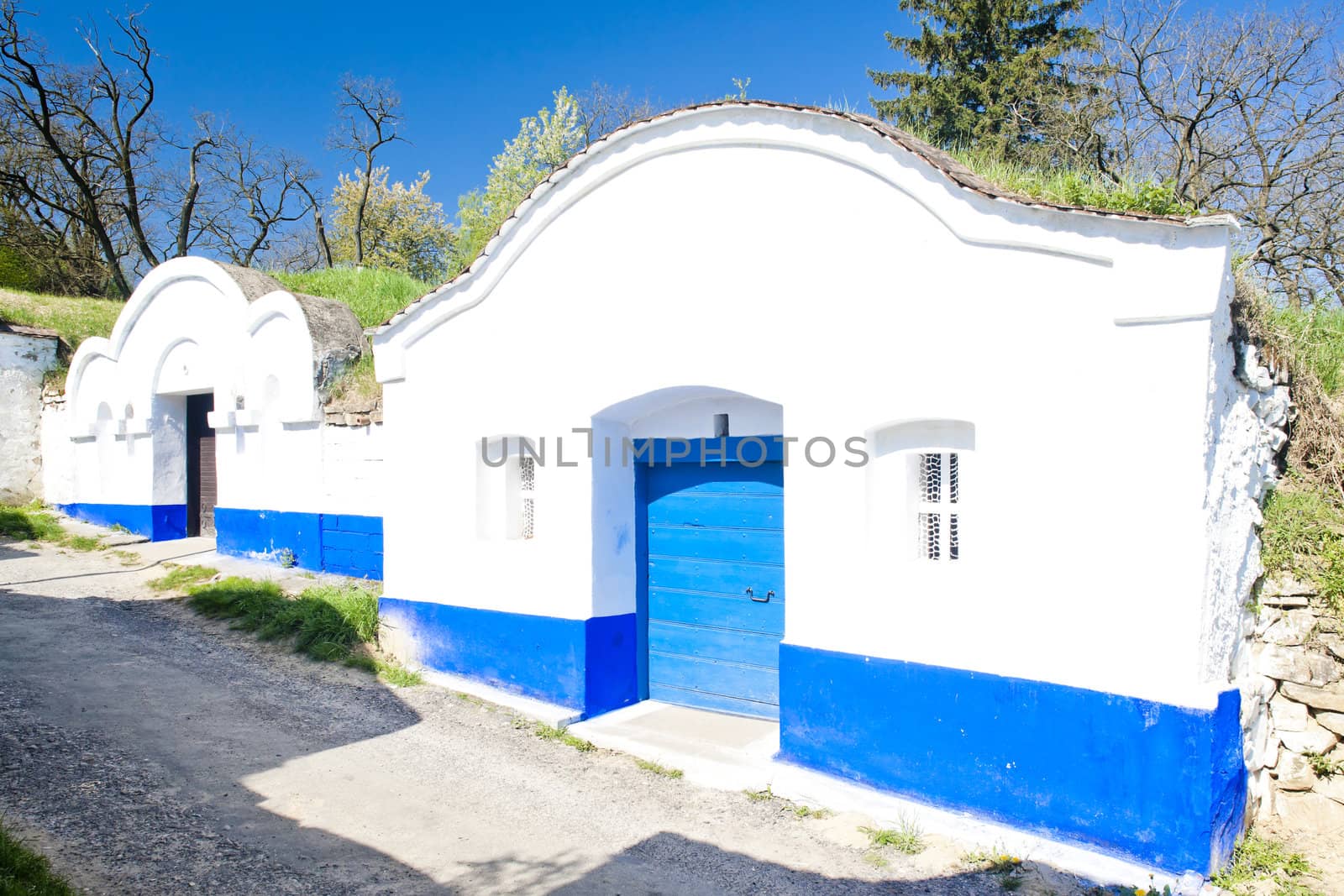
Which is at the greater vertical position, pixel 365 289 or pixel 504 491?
pixel 365 289

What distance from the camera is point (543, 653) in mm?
7484

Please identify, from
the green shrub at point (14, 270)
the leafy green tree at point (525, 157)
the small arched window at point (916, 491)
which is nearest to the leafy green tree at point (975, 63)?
the leafy green tree at point (525, 157)

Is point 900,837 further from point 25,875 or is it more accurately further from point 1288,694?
point 25,875

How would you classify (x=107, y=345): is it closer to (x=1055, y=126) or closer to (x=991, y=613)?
(x=991, y=613)

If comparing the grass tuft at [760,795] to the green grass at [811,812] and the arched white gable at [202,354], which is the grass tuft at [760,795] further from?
the arched white gable at [202,354]

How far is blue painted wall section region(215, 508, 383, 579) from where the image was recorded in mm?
10477

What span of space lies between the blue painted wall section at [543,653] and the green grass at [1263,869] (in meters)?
4.36

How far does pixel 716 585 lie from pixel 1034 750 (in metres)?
2.81

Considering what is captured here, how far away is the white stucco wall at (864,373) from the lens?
4.68 meters

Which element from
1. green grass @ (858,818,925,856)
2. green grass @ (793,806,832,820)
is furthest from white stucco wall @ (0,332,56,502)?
green grass @ (858,818,925,856)

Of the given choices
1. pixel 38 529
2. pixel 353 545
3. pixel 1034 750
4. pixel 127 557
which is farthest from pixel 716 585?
pixel 38 529

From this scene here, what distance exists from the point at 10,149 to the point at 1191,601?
34.7 meters

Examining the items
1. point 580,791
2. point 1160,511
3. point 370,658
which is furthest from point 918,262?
point 370,658

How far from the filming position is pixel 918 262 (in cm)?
551
